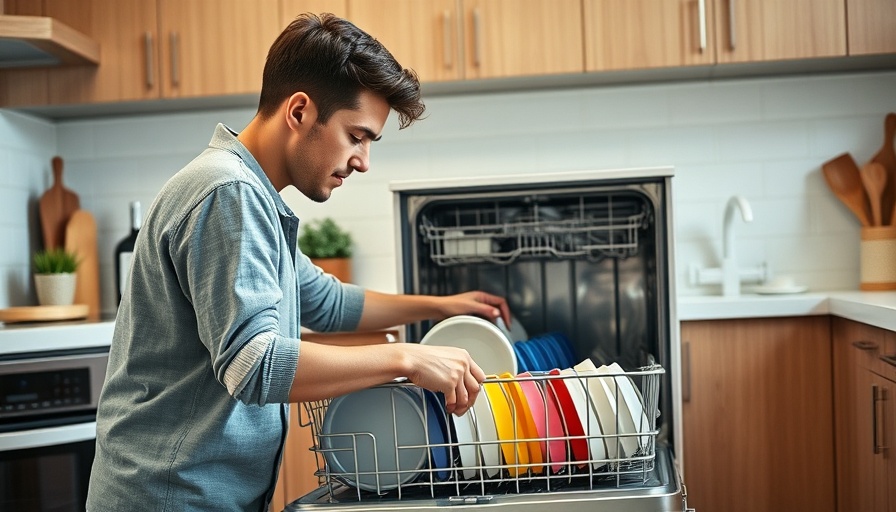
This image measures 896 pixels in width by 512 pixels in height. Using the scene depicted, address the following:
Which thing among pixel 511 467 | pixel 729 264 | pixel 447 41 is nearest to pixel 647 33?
pixel 447 41

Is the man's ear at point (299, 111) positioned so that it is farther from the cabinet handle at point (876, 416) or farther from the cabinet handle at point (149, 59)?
the cabinet handle at point (149, 59)

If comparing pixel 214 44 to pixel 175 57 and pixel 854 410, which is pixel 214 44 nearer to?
pixel 175 57

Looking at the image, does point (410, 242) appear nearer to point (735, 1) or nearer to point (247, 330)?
point (247, 330)

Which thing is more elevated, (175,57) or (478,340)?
(175,57)

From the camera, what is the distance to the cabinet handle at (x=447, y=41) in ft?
8.79

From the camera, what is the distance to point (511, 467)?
1239mm

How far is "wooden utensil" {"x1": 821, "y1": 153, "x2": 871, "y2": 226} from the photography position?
2.79 m

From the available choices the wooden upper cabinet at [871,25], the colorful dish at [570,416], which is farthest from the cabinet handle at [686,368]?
the colorful dish at [570,416]

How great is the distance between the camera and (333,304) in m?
1.77

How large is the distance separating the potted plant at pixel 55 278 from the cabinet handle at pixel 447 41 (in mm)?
1310

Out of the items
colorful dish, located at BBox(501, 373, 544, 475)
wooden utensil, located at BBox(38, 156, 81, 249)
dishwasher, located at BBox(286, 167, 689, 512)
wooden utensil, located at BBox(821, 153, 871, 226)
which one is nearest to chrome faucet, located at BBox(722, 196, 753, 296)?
wooden utensil, located at BBox(821, 153, 871, 226)

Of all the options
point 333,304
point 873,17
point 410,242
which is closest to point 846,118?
point 873,17

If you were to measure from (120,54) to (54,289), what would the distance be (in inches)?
29.3

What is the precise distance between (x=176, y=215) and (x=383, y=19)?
5.56 feet
